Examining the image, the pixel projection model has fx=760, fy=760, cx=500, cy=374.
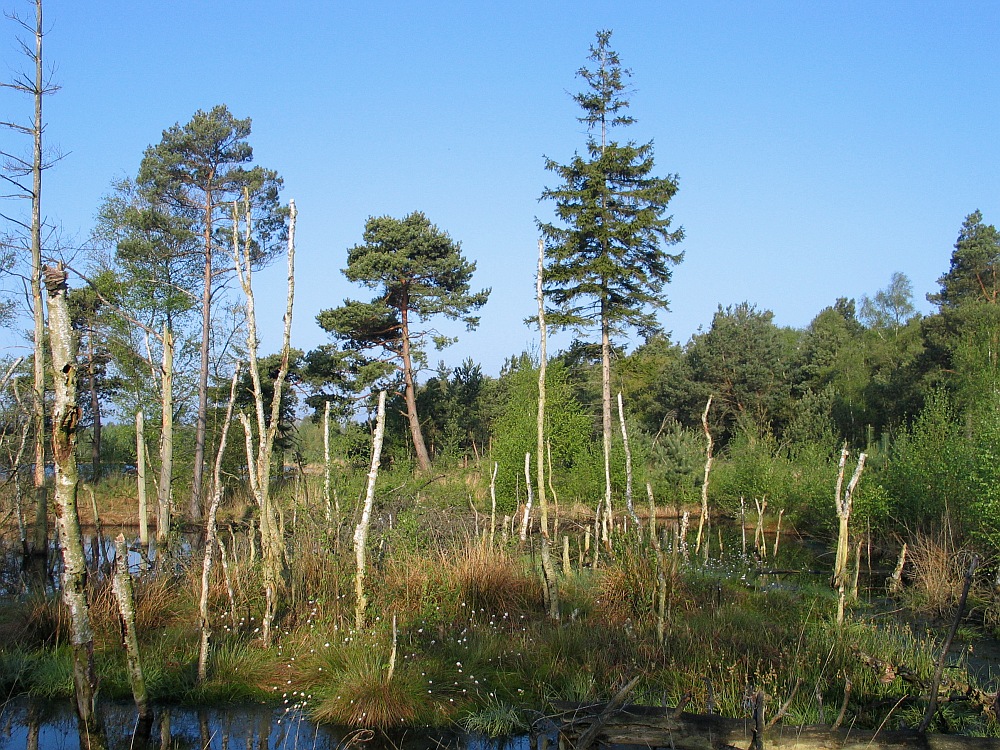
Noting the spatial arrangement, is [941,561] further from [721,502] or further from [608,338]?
[721,502]

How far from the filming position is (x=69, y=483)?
14.9 ft

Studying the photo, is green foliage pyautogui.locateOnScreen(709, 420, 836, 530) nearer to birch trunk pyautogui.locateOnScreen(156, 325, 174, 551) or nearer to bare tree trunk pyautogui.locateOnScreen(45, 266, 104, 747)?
birch trunk pyautogui.locateOnScreen(156, 325, 174, 551)

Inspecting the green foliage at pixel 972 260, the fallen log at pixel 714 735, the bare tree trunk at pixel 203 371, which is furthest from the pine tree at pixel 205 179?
the green foliage at pixel 972 260

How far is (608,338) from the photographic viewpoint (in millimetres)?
20219

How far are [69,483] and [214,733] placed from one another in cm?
307

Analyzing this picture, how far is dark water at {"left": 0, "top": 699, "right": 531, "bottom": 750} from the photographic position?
6.23 metres

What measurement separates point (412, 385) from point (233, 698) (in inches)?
749

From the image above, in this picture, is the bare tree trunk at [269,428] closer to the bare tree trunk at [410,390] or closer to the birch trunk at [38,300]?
the birch trunk at [38,300]

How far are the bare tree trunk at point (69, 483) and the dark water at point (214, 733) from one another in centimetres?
162

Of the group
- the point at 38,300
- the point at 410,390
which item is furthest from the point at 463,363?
the point at 38,300

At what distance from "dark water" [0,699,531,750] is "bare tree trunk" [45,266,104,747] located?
5.30 feet

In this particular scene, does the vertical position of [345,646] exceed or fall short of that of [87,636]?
it falls short

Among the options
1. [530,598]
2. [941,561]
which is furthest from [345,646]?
[941,561]

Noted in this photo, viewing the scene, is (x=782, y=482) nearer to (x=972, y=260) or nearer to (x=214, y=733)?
(x=214, y=733)
